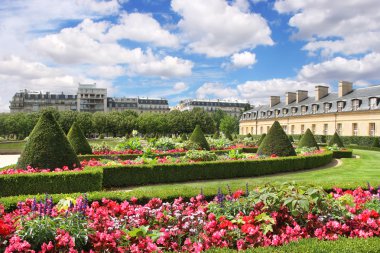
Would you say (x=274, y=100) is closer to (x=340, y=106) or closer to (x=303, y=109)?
(x=303, y=109)

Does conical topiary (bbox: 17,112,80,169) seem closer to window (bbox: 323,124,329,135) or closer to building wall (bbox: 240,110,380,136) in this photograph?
building wall (bbox: 240,110,380,136)

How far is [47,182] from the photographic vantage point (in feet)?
29.8

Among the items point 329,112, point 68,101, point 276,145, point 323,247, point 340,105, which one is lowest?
point 323,247

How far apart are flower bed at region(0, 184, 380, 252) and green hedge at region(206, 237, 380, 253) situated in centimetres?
24

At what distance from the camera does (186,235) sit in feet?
14.5

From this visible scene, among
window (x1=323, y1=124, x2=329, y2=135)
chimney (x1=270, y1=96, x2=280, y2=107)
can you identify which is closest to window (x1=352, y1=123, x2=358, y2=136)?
window (x1=323, y1=124, x2=329, y2=135)

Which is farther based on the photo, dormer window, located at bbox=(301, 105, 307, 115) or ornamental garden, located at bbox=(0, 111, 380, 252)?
dormer window, located at bbox=(301, 105, 307, 115)

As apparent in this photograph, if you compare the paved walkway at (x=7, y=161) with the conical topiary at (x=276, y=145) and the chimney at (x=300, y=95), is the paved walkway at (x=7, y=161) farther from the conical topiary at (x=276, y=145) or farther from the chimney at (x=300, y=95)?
the chimney at (x=300, y=95)

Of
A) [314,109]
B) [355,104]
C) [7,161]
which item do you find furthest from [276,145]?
[314,109]

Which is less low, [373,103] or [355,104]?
[355,104]

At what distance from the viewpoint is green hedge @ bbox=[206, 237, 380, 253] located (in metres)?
3.62

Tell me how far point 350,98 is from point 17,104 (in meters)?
99.2

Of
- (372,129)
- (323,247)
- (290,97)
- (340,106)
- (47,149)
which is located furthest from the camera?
(290,97)

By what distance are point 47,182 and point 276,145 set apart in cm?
1069
